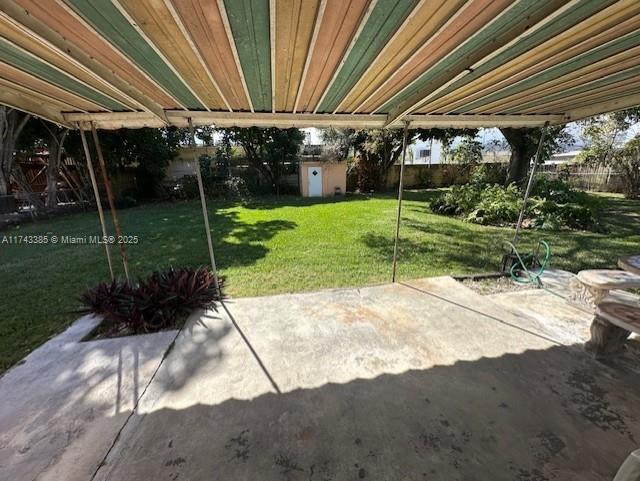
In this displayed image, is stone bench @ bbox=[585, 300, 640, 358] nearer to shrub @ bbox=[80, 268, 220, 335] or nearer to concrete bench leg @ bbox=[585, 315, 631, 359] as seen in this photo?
concrete bench leg @ bbox=[585, 315, 631, 359]

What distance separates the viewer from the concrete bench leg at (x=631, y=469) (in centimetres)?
99

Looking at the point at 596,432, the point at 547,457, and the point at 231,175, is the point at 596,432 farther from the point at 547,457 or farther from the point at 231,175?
the point at 231,175

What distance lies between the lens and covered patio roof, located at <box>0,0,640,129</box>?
1287 mm

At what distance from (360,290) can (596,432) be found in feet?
7.67

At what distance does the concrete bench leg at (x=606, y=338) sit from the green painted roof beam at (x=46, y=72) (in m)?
4.37

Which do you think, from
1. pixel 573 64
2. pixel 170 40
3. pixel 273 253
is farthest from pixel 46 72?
pixel 273 253

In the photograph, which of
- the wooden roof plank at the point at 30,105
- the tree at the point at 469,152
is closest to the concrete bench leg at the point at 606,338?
the wooden roof plank at the point at 30,105

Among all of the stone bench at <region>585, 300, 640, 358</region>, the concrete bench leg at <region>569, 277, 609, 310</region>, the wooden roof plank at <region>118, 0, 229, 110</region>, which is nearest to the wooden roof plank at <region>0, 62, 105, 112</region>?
the wooden roof plank at <region>118, 0, 229, 110</region>

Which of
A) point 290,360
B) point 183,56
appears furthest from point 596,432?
point 183,56

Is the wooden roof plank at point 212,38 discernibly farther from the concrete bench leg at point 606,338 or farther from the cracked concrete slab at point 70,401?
the concrete bench leg at point 606,338

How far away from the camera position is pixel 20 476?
1465mm

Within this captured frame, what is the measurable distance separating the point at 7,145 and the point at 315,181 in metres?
10.6

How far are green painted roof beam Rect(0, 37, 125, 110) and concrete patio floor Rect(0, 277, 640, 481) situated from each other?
7.34 ft

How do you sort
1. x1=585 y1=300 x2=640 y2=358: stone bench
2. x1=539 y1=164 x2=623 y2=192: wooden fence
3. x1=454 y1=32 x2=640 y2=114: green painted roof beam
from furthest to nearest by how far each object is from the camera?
x1=539 y1=164 x2=623 y2=192: wooden fence
x1=585 y1=300 x2=640 y2=358: stone bench
x1=454 y1=32 x2=640 y2=114: green painted roof beam
